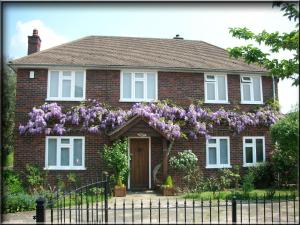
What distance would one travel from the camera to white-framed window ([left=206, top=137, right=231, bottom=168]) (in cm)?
1836

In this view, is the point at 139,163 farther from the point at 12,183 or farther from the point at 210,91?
the point at 12,183

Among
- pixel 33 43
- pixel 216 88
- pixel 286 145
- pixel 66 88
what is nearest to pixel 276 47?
pixel 286 145

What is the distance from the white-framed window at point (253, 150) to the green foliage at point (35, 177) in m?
9.71

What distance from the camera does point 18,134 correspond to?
1722 cm

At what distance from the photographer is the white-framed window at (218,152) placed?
60.2ft

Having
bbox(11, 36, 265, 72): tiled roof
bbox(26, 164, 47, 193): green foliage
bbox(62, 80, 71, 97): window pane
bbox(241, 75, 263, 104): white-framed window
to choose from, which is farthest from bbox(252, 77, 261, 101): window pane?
bbox(26, 164, 47, 193): green foliage

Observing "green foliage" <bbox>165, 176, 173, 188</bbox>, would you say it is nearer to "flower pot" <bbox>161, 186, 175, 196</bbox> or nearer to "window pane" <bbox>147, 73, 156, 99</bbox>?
"flower pot" <bbox>161, 186, 175, 196</bbox>

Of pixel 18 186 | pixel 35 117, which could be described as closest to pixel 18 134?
pixel 35 117

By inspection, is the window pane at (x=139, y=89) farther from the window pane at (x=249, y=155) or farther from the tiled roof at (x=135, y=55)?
the window pane at (x=249, y=155)

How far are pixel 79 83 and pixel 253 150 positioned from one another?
9193mm

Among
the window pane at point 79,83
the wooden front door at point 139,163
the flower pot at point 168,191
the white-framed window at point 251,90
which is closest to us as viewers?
the flower pot at point 168,191

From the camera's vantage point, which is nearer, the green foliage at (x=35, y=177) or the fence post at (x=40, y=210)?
the fence post at (x=40, y=210)

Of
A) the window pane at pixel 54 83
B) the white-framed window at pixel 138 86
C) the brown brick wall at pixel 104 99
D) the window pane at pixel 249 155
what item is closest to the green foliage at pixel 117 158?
the brown brick wall at pixel 104 99

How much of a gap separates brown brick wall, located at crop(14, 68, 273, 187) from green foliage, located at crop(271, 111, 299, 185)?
1.47 m
